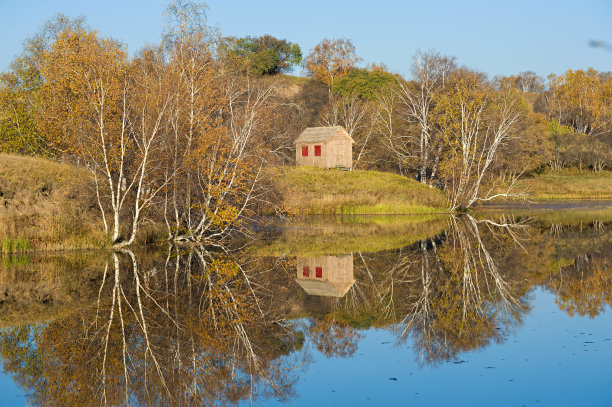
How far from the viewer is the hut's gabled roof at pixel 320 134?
5550 centimetres

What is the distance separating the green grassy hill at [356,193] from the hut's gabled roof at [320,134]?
4.83 m

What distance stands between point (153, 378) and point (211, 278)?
842 centimetres

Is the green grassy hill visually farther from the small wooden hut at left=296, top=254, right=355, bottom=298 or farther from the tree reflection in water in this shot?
the tree reflection in water

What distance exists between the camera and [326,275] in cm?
1808

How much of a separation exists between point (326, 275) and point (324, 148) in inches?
1495

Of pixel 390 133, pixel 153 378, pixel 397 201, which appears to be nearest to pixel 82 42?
pixel 397 201

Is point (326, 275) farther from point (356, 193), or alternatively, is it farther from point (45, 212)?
point (356, 193)

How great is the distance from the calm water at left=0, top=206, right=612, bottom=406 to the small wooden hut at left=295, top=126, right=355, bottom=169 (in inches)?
1302

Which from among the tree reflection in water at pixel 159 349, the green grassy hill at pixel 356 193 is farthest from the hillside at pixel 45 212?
the green grassy hill at pixel 356 193

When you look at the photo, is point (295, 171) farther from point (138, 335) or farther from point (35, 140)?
point (138, 335)

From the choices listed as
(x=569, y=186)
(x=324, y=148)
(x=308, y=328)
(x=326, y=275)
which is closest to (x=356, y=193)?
(x=324, y=148)

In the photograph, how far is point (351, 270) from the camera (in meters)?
19.2

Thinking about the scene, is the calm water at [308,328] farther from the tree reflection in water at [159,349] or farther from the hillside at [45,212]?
the hillside at [45,212]

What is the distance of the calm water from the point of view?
8.71m
